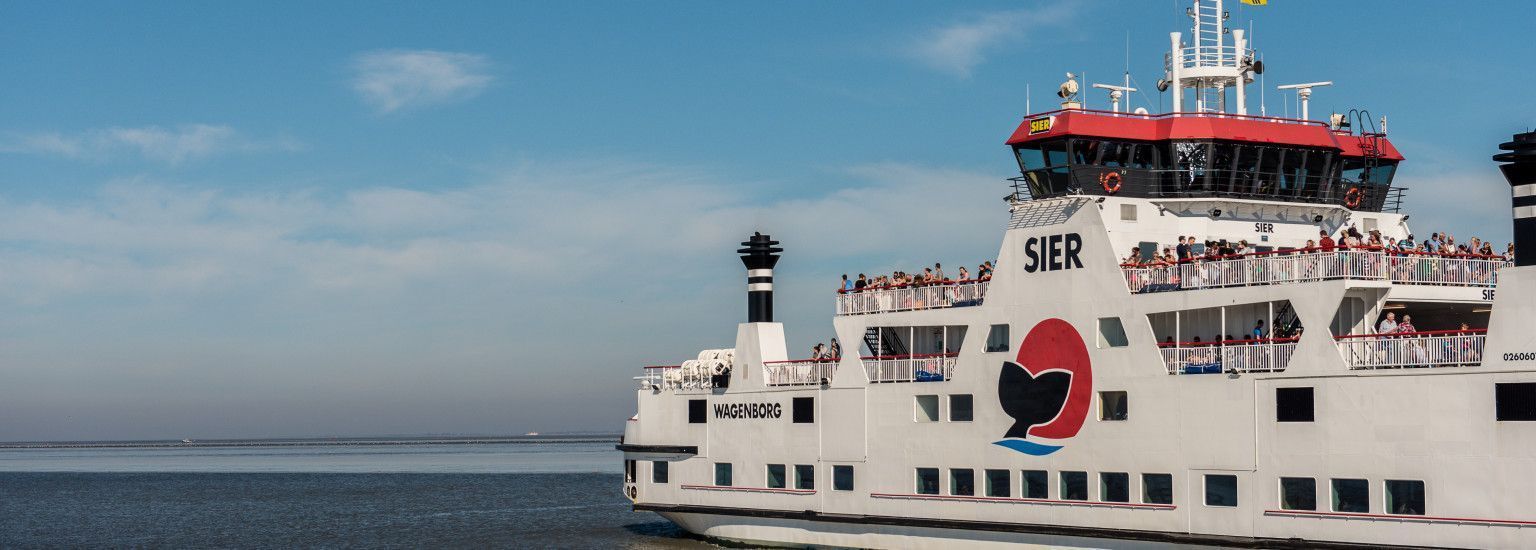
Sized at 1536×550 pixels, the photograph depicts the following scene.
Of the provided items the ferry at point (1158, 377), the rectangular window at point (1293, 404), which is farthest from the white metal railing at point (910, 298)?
the rectangular window at point (1293, 404)

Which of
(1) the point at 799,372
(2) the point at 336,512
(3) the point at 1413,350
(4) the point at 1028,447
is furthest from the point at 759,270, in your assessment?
(2) the point at 336,512

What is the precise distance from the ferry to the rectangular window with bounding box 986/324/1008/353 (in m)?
0.04

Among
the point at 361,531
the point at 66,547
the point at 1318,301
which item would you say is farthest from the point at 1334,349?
the point at 66,547

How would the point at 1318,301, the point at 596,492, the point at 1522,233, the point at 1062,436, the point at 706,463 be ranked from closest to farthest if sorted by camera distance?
the point at 1522,233, the point at 1318,301, the point at 1062,436, the point at 706,463, the point at 596,492

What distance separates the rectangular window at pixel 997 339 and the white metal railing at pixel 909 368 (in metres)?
1.01

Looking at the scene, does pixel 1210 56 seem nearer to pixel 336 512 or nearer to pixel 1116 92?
pixel 1116 92

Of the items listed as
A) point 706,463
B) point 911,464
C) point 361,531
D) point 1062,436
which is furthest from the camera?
point 361,531

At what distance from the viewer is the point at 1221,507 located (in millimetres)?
24125

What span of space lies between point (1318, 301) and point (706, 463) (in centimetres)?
1500

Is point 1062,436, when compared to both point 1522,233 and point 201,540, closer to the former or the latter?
point 1522,233

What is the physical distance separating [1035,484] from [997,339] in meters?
2.71

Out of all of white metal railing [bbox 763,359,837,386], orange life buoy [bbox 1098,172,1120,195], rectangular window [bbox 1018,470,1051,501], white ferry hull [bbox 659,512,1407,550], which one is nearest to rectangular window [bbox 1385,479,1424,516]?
white ferry hull [bbox 659,512,1407,550]

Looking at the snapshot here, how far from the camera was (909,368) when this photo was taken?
29.9 m

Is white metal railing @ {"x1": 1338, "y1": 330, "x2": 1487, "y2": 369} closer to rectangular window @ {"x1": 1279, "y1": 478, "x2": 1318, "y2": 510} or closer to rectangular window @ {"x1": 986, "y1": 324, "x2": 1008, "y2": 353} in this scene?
rectangular window @ {"x1": 1279, "y1": 478, "x2": 1318, "y2": 510}
